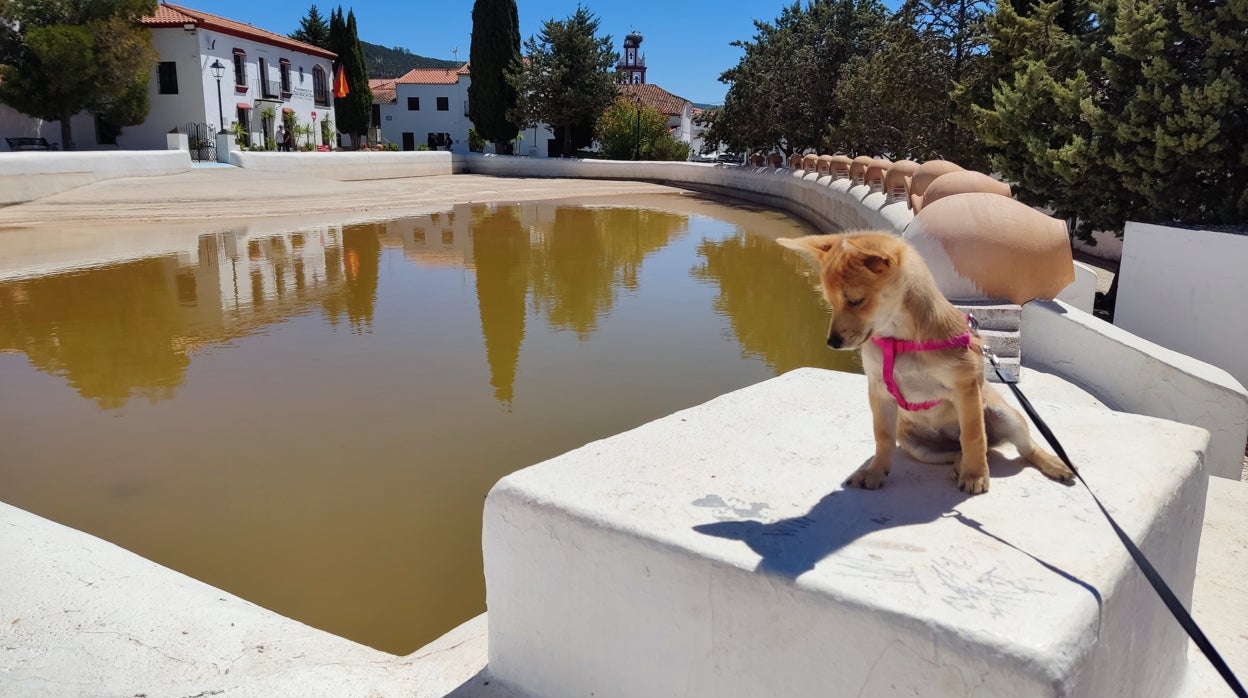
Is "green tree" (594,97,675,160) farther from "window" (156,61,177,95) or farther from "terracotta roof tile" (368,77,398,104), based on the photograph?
"terracotta roof tile" (368,77,398,104)

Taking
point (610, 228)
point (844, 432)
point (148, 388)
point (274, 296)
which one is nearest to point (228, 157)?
point (610, 228)

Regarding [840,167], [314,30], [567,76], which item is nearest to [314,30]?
[314,30]

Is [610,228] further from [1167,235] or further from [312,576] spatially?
[312,576]

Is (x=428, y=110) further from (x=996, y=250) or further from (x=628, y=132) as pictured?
(x=996, y=250)

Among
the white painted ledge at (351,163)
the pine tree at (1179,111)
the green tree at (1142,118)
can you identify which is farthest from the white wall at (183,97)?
the pine tree at (1179,111)

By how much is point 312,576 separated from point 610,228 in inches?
646

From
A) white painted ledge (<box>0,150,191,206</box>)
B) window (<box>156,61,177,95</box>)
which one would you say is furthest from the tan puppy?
window (<box>156,61,177,95</box>)

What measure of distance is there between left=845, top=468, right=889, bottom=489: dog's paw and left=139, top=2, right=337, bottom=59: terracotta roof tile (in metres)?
38.5

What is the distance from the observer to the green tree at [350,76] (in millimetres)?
47344

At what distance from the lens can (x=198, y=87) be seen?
36188mm

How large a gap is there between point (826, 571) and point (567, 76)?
4040 cm

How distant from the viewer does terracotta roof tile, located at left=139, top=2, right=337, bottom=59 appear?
35656mm

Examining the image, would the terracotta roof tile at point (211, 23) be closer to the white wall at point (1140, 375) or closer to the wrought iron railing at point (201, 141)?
the wrought iron railing at point (201, 141)

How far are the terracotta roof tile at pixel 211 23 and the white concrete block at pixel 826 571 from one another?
38.2 meters
